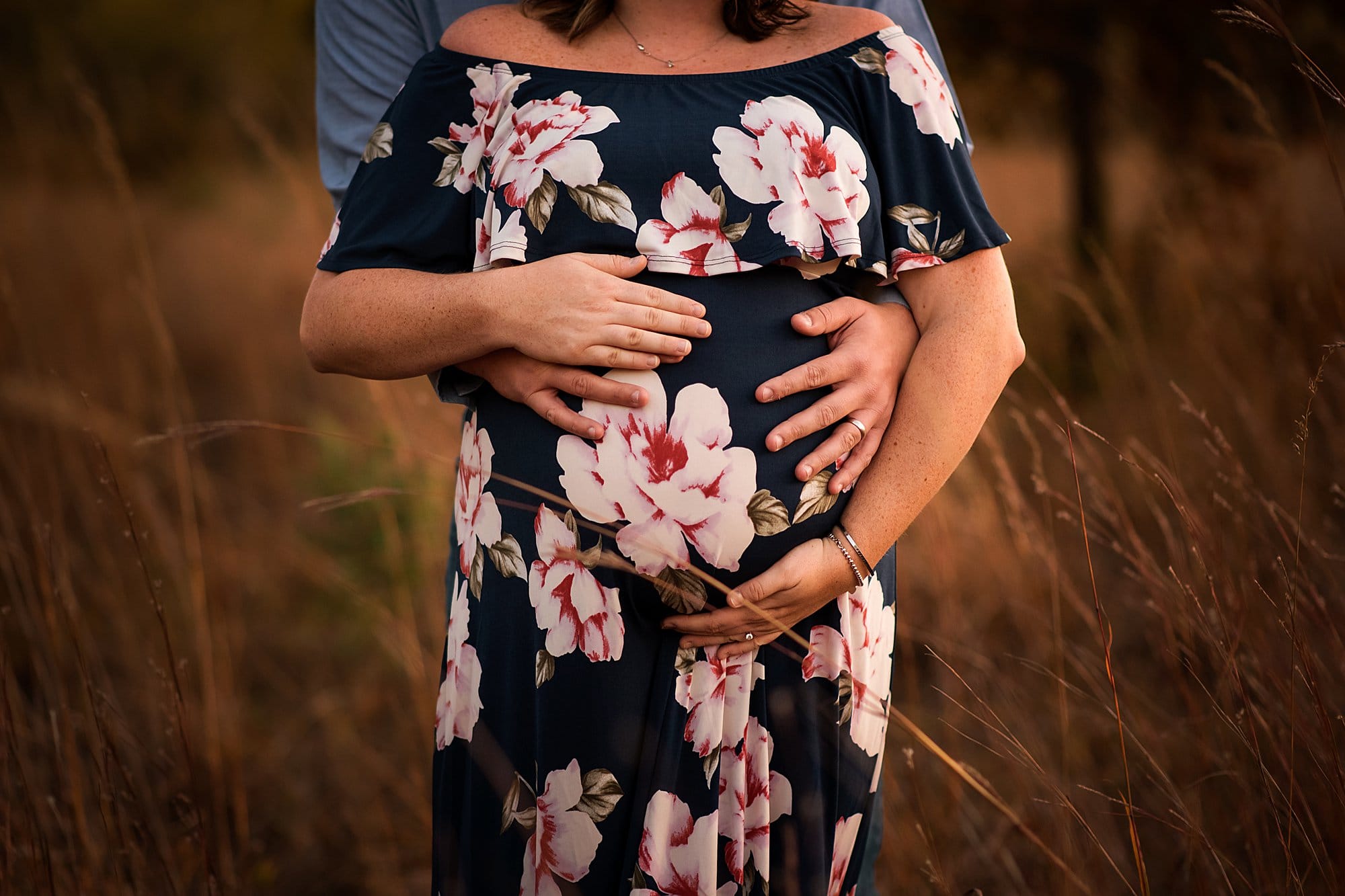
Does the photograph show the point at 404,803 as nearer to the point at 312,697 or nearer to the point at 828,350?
the point at 312,697

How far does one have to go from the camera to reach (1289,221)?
14.4 feet

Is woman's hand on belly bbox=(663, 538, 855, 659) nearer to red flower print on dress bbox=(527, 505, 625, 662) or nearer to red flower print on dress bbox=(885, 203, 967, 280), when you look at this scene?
red flower print on dress bbox=(527, 505, 625, 662)

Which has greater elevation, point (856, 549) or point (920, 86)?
point (920, 86)

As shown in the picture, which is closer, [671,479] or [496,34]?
[671,479]

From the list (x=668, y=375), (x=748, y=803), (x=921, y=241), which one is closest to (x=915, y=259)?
(x=921, y=241)

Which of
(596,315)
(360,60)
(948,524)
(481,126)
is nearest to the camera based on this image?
(596,315)

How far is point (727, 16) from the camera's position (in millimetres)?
1572

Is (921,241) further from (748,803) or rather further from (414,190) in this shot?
(748,803)

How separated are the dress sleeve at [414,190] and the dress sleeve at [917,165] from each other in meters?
0.65

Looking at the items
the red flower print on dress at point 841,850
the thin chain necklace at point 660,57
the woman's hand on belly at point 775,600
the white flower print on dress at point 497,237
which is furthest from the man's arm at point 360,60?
the red flower print on dress at point 841,850

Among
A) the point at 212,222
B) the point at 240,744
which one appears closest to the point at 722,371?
the point at 240,744

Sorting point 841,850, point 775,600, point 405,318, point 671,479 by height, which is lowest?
point 841,850

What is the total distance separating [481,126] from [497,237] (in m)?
0.19

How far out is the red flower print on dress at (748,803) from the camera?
1434mm
